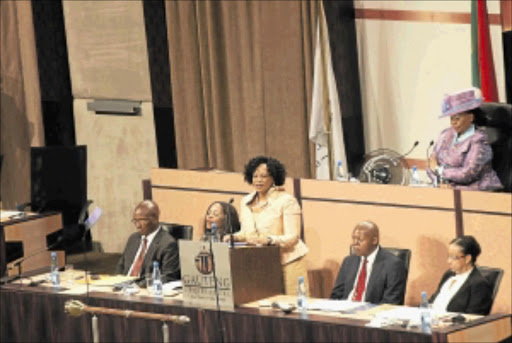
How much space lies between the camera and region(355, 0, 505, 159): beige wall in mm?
8289

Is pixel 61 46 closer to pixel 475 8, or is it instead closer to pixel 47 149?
pixel 47 149

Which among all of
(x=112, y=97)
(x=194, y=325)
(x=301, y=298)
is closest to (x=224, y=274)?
(x=194, y=325)

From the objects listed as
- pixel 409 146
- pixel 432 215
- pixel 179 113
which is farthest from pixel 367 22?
pixel 432 215

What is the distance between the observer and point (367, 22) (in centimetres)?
887

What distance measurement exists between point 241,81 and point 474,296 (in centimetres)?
428

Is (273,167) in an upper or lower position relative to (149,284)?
upper

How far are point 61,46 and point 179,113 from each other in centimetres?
196

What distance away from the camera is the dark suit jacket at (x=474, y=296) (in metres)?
5.60

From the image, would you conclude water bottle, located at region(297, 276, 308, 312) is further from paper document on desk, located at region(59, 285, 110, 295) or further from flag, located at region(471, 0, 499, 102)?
flag, located at region(471, 0, 499, 102)

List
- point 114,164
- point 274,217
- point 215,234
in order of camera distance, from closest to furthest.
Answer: point 215,234, point 274,217, point 114,164

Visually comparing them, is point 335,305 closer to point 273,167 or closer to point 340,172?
point 273,167

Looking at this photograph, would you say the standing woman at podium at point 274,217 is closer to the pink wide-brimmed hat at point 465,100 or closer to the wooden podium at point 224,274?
the wooden podium at point 224,274

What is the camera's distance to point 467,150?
652 cm

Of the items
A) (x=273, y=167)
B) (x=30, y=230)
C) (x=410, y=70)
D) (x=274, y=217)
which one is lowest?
(x=30, y=230)
